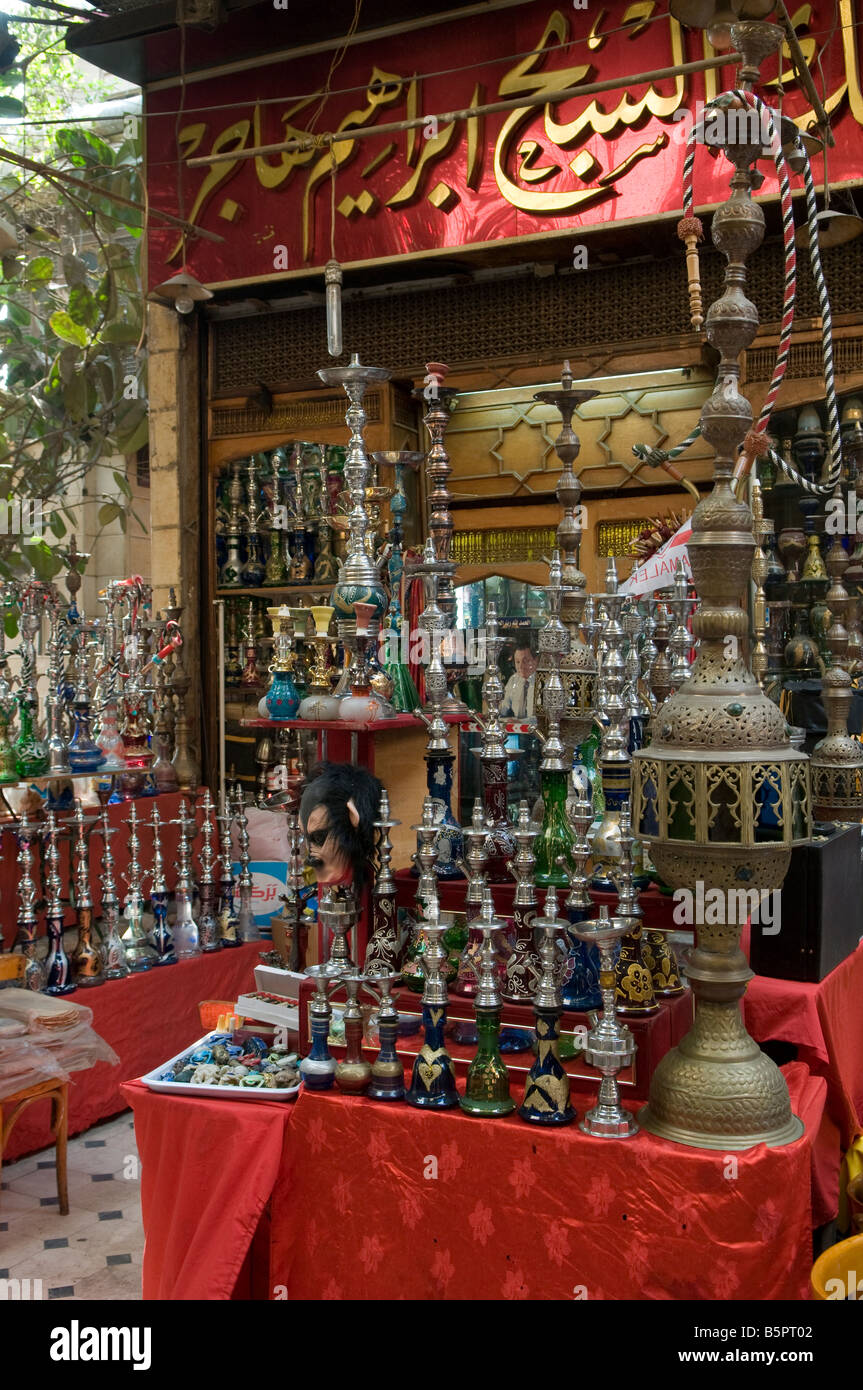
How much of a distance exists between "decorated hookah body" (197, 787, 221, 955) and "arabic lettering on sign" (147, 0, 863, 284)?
2.18 metres

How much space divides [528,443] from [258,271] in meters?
1.49

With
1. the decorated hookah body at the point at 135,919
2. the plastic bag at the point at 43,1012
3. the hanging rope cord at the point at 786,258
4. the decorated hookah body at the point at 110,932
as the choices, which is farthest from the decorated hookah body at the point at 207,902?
the hanging rope cord at the point at 786,258

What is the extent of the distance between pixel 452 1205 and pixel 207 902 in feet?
7.84

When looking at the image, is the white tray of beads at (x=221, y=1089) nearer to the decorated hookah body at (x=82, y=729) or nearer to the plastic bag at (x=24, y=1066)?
the plastic bag at (x=24, y=1066)

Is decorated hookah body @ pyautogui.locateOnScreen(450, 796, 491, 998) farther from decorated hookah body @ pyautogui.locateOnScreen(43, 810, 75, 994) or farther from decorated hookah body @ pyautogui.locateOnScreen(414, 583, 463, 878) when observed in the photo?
decorated hookah body @ pyautogui.locateOnScreen(43, 810, 75, 994)

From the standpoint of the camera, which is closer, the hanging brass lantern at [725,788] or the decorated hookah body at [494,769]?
the hanging brass lantern at [725,788]

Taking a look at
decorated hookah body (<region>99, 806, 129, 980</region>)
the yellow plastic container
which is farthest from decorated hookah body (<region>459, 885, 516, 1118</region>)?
decorated hookah body (<region>99, 806, 129, 980</region>)

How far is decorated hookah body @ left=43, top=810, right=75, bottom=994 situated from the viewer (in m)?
3.51

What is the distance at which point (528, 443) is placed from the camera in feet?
17.8

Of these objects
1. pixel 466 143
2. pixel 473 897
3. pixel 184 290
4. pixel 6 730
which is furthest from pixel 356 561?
pixel 466 143

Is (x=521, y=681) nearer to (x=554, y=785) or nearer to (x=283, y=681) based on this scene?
(x=283, y=681)

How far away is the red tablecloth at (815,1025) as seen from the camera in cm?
230

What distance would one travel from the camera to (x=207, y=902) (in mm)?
4109

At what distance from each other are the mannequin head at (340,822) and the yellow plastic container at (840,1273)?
3.38 ft
